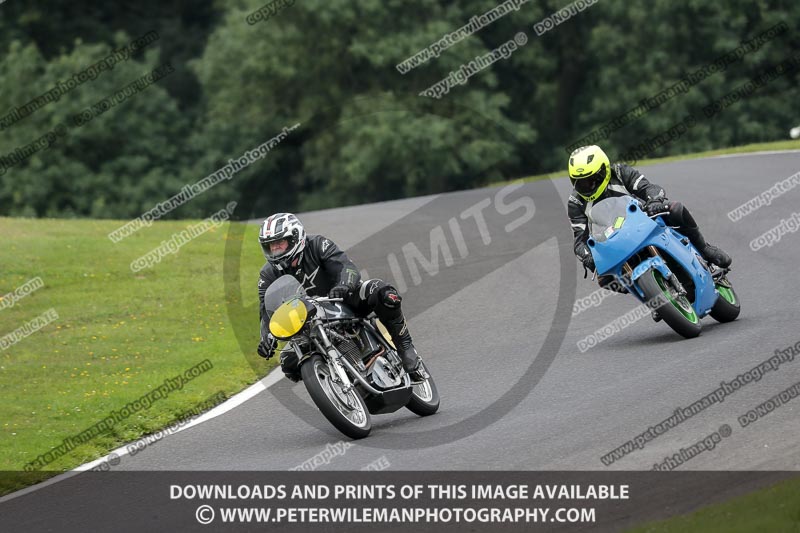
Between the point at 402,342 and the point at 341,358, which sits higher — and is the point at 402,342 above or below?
below

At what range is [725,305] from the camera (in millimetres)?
11492

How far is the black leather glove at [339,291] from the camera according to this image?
9.32 m

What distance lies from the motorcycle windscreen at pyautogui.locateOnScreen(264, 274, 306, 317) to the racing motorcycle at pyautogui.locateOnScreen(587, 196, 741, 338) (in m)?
3.28

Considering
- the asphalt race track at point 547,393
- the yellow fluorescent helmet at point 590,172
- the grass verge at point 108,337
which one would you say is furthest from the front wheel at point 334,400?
the yellow fluorescent helmet at point 590,172

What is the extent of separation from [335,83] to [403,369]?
36392 mm

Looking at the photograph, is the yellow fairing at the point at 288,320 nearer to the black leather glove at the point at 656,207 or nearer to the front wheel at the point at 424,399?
the front wheel at the point at 424,399

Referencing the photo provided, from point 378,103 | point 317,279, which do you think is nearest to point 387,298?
point 317,279

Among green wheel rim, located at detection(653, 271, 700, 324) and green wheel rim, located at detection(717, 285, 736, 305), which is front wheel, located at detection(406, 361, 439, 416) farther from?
green wheel rim, located at detection(717, 285, 736, 305)

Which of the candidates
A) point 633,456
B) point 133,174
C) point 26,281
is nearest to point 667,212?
point 633,456

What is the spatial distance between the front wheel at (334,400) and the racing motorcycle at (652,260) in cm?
300

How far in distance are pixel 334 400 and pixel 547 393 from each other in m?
2.07

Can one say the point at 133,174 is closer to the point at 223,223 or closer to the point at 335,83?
the point at 335,83
